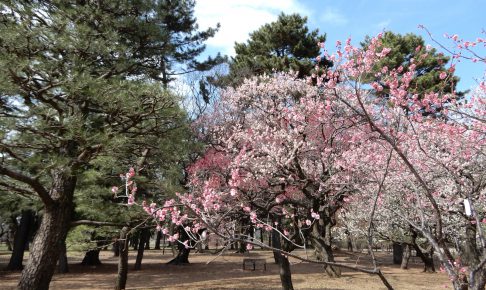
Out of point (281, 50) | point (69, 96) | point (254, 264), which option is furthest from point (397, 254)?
point (69, 96)

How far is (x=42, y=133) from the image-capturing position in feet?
20.4

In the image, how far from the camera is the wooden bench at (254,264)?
640 inches

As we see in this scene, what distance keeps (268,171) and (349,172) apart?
7.50 feet

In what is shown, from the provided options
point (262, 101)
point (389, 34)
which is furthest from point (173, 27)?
point (389, 34)

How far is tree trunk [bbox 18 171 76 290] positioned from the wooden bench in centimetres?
1045

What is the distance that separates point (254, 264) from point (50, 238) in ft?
35.4

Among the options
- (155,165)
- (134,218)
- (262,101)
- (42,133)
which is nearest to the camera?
(42,133)

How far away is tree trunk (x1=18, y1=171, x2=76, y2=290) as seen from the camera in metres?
6.73

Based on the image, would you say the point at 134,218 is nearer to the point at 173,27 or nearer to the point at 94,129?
the point at 94,129

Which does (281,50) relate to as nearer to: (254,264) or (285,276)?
(254,264)

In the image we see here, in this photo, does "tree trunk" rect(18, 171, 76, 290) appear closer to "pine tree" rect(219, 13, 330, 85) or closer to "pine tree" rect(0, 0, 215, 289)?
"pine tree" rect(0, 0, 215, 289)

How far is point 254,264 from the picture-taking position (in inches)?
639

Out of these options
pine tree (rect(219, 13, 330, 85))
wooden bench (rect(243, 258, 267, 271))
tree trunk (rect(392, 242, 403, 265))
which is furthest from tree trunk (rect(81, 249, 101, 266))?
tree trunk (rect(392, 242, 403, 265))

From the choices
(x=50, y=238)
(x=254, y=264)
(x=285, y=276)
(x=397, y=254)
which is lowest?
(x=285, y=276)
